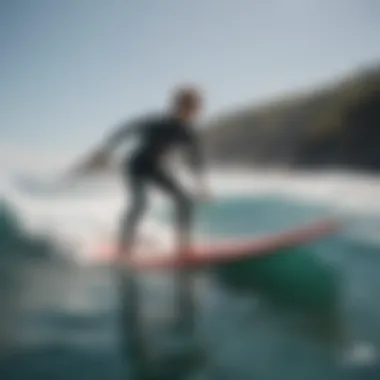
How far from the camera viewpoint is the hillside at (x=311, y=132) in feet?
4.95

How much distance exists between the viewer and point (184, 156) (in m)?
1.49

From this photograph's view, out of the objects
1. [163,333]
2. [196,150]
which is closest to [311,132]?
[196,150]

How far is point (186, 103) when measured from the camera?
149cm

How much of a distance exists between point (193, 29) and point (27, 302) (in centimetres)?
68

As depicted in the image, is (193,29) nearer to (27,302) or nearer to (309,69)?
(309,69)

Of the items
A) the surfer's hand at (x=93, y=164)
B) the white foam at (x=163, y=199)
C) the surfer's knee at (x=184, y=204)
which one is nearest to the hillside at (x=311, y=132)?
the white foam at (x=163, y=199)

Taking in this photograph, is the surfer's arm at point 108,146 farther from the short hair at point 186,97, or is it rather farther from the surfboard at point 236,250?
the surfboard at point 236,250

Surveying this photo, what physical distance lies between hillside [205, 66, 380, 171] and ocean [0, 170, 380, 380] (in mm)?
33

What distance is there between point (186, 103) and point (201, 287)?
1.27 ft

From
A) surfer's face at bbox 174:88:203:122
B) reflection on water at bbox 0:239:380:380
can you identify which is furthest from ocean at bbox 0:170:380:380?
surfer's face at bbox 174:88:203:122

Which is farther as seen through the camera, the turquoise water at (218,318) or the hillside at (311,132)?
the hillside at (311,132)

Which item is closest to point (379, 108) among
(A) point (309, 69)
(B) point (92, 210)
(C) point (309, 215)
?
(A) point (309, 69)

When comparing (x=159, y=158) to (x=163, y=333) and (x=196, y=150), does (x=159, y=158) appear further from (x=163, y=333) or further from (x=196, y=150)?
(x=163, y=333)

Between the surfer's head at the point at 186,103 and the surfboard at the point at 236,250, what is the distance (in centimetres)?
28
